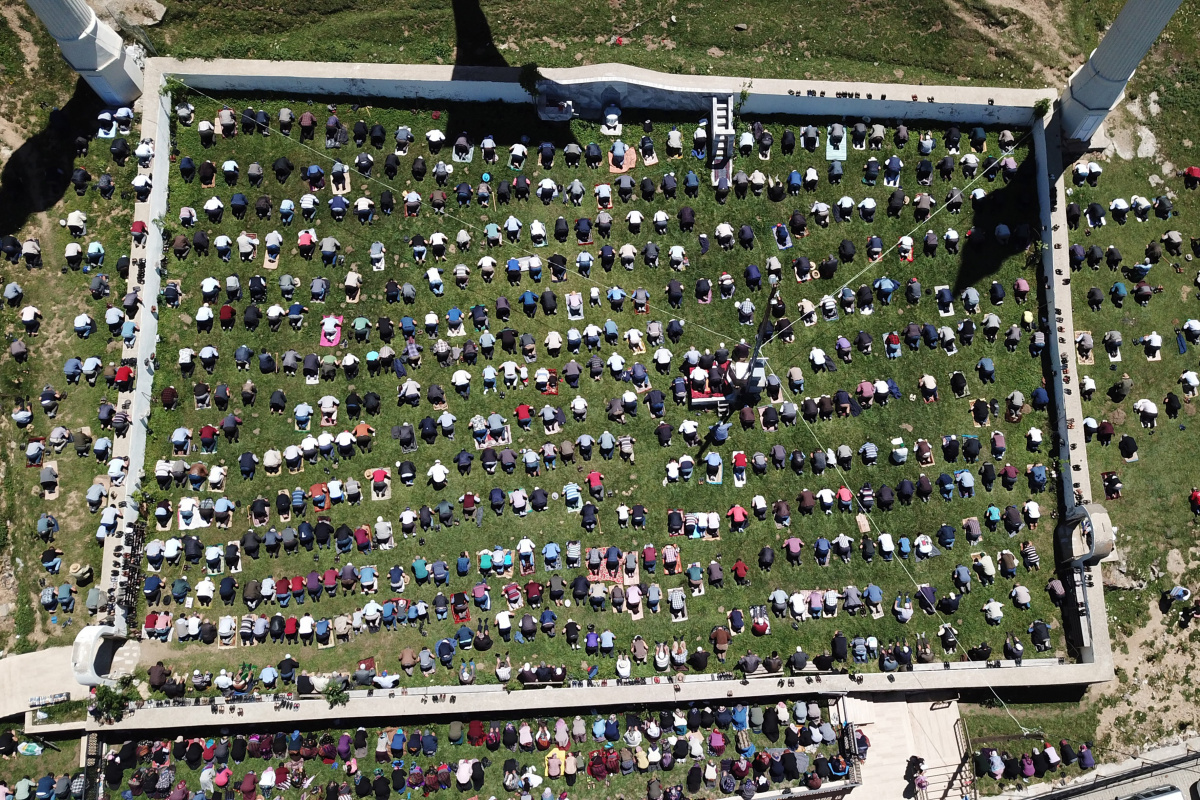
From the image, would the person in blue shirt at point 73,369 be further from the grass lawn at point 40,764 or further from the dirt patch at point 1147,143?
the dirt patch at point 1147,143

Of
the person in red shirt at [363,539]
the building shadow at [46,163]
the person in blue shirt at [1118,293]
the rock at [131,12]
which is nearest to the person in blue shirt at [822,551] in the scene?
the person in blue shirt at [1118,293]

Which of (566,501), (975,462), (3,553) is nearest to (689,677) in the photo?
(566,501)

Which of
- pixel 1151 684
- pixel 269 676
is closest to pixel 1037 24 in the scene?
pixel 1151 684

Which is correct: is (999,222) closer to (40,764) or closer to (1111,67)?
(1111,67)

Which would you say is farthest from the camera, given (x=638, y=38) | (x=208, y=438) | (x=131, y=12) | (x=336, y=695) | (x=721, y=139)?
(x=638, y=38)

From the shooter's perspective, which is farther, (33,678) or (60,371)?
(60,371)

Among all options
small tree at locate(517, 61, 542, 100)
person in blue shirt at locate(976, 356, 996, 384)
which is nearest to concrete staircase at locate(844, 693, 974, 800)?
person in blue shirt at locate(976, 356, 996, 384)
